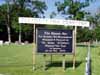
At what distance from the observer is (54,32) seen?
1433 centimetres

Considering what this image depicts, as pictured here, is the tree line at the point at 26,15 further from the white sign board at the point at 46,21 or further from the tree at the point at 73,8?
the white sign board at the point at 46,21

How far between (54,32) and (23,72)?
2141 mm

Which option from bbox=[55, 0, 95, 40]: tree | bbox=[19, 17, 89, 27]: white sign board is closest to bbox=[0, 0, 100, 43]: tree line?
bbox=[55, 0, 95, 40]: tree

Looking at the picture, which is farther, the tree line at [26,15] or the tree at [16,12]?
the tree at [16,12]

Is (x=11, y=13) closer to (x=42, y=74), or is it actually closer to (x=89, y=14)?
(x=89, y=14)

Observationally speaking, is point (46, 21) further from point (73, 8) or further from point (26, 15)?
point (26, 15)

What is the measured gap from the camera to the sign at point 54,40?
14266 millimetres

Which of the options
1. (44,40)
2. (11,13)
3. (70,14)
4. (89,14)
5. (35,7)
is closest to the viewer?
(44,40)

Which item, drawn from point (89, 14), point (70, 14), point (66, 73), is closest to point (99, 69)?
point (66, 73)

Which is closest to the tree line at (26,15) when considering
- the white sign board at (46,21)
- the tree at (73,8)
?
the tree at (73,8)

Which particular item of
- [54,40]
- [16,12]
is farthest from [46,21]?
[16,12]

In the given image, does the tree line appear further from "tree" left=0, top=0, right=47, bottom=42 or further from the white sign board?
the white sign board

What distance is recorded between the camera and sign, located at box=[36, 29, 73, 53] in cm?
1427

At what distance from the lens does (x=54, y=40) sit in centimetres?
1432
